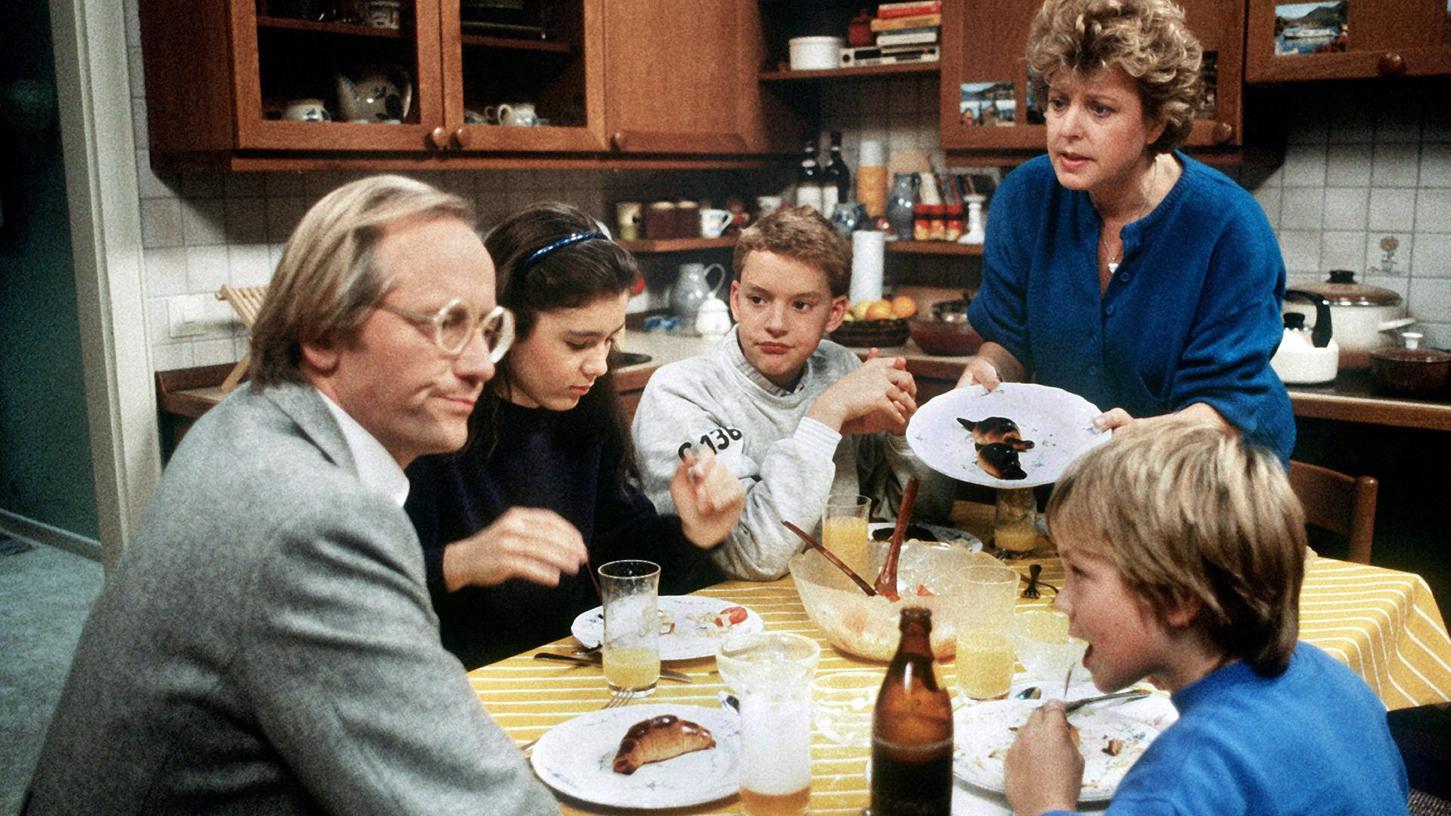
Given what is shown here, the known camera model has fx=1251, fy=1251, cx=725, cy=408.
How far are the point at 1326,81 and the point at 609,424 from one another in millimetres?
2181

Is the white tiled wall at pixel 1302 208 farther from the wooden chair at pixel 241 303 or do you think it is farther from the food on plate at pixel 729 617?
the food on plate at pixel 729 617

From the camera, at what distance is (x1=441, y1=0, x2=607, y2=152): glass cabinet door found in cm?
325

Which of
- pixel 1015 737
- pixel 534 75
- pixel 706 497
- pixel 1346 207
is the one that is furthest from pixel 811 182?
pixel 1015 737

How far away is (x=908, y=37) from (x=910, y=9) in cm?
8

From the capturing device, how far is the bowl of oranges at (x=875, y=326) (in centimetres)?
364

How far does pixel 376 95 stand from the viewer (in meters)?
3.02

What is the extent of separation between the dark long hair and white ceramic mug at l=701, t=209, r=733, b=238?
2366 millimetres

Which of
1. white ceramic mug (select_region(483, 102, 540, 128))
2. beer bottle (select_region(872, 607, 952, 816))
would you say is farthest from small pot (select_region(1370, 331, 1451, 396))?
beer bottle (select_region(872, 607, 952, 816))

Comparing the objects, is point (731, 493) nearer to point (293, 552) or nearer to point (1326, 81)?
point (293, 552)

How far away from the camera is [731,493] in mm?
1642

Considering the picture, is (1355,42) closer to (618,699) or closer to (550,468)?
(550,468)

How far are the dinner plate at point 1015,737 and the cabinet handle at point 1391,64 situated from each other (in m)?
2.28

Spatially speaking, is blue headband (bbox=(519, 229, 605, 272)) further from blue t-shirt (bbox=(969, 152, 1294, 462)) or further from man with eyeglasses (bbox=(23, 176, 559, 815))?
blue t-shirt (bbox=(969, 152, 1294, 462))

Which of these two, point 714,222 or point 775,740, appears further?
point 714,222
